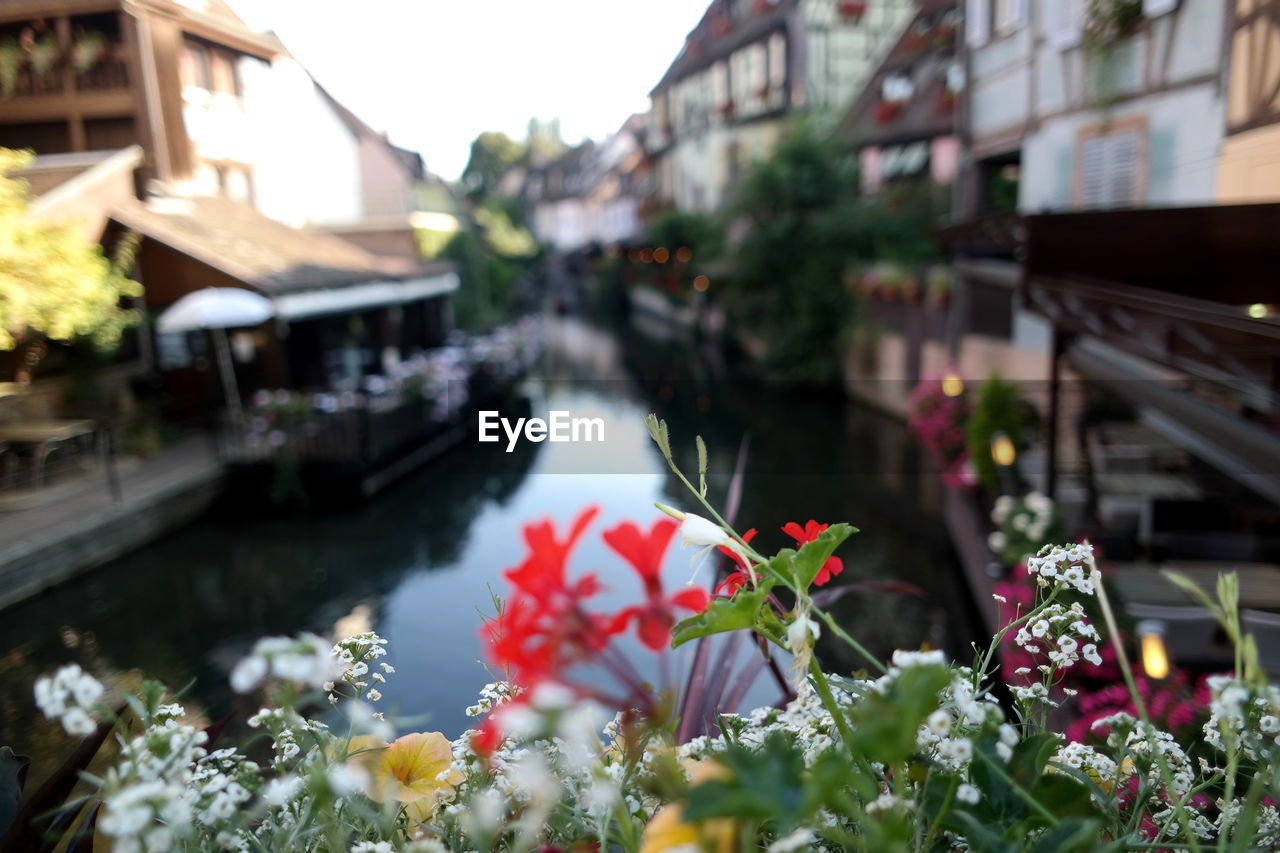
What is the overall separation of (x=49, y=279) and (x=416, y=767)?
4168 millimetres

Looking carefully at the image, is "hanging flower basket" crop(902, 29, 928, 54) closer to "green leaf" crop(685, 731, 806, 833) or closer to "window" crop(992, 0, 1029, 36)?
"window" crop(992, 0, 1029, 36)

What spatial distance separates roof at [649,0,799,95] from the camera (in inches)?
577

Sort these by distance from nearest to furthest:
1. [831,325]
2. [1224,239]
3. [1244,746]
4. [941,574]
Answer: [1244,746] → [1224,239] → [941,574] → [831,325]

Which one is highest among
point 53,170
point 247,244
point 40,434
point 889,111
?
point 889,111

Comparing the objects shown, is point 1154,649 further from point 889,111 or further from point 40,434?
point 889,111

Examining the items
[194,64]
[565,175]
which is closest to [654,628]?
[194,64]

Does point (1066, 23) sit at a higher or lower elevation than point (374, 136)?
lower

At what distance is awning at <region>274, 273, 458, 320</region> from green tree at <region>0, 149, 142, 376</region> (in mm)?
1464

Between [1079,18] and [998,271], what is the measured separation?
2043mm

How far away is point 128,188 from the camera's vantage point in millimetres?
4691

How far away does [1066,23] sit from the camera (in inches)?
213

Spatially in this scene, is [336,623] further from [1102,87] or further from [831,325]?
[831,325]

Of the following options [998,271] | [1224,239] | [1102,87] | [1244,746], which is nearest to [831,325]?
[998,271]

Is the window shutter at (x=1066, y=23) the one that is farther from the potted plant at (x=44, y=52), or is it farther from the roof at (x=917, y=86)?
the potted plant at (x=44, y=52)
